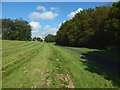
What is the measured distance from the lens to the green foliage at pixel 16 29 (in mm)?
174250

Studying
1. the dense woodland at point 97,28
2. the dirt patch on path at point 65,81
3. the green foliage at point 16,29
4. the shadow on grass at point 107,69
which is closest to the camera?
the dirt patch on path at point 65,81

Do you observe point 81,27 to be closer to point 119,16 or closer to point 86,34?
point 86,34

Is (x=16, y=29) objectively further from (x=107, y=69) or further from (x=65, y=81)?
(x=65, y=81)

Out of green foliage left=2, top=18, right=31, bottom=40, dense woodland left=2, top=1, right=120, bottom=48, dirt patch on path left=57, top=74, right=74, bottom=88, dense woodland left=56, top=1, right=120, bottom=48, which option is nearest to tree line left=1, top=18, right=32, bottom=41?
green foliage left=2, top=18, right=31, bottom=40

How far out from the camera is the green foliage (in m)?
174

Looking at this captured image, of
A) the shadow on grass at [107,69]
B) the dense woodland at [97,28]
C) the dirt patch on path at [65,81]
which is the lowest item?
the shadow on grass at [107,69]

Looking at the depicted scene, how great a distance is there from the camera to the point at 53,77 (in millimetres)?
13852

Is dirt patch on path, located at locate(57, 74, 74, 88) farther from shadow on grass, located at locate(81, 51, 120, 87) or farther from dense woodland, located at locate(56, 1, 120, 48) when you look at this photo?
dense woodland, located at locate(56, 1, 120, 48)

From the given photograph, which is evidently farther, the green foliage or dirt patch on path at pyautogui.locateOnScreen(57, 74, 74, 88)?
the green foliage

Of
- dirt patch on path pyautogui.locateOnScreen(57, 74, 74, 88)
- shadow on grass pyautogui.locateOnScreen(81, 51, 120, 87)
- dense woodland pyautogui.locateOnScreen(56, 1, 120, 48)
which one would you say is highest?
dense woodland pyautogui.locateOnScreen(56, 1, 120, 48)

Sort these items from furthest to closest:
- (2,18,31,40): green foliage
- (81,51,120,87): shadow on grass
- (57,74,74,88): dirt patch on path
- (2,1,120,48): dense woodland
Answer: (2,18,31,40): green foliage → (2,1,120,48): dense woodland → (81,51,120,87): shadow on grass → (57,74,74,88): dirt patch on path

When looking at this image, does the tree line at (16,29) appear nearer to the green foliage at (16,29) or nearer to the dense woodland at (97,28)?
the green foliage at (16,29)

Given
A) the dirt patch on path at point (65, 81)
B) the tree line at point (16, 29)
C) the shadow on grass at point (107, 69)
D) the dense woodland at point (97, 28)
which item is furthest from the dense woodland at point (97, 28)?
the tree line at point (16, 29)

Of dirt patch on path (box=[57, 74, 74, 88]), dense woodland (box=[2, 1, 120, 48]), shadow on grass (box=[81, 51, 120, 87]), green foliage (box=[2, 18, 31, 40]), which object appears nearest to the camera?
dirt patch on path (box=[57, 74, 74, 88])
